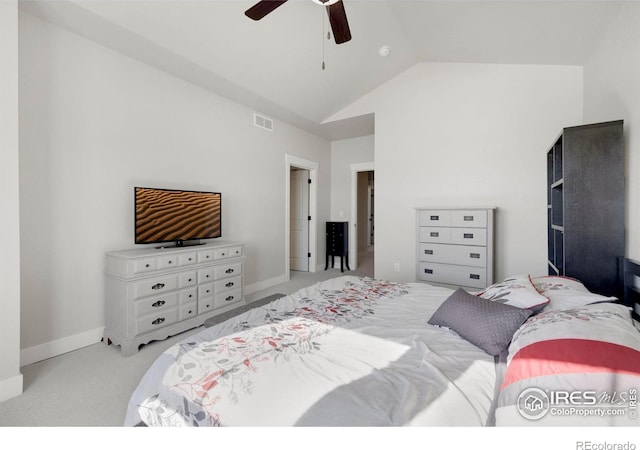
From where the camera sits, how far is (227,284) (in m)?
3.12

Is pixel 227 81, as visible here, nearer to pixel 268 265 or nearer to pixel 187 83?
pixel 187 83

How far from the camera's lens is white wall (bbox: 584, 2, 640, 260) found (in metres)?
1.75

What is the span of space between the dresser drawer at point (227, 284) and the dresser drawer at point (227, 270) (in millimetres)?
56

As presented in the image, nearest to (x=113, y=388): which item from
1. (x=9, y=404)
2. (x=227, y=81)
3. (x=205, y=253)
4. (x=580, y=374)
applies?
(x=9, y=404)

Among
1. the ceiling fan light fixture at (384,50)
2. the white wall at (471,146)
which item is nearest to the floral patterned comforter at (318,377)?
the white wall at (471,146)

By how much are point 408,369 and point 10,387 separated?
240cm

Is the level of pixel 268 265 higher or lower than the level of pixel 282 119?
lower

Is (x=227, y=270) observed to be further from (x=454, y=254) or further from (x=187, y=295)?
(x=454, y=254)

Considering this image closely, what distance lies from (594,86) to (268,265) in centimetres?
419

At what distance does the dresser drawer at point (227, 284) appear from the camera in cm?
301

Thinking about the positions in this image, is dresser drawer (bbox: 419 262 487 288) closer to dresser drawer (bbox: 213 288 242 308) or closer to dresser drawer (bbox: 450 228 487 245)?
dresser drawer (bbox: 450 228 487 245)

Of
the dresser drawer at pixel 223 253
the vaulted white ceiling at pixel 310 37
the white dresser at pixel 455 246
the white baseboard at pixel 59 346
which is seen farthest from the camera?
the white dresser at pixel 455 246

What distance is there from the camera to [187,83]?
3.22 meters

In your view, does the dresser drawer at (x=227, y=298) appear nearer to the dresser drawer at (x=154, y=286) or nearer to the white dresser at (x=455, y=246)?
the dresser drawer at (x=154, y=286)
